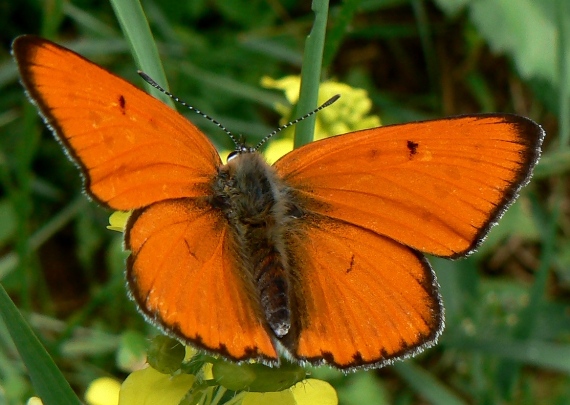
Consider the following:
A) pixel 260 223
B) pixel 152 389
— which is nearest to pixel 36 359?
pixel 152 389

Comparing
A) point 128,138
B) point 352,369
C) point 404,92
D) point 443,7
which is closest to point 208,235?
point 128,138

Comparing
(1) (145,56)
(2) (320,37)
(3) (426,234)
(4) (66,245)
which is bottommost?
(4) (66,245)

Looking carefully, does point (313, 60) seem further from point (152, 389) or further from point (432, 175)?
point (152, 389)

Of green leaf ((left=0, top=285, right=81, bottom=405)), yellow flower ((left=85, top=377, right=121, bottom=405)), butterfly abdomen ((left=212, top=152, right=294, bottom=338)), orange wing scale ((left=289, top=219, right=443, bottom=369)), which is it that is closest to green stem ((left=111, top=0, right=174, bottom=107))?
butterfly abdomen ((left=212, top=152, right=294, bottom=338))

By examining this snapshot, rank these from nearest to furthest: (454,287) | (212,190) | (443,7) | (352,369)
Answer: (352,369)
(212,190)
(443,7)
(454,287)

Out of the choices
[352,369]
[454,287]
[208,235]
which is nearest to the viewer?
[352,369]

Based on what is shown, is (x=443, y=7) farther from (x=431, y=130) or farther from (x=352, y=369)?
(x=352, y=369)
